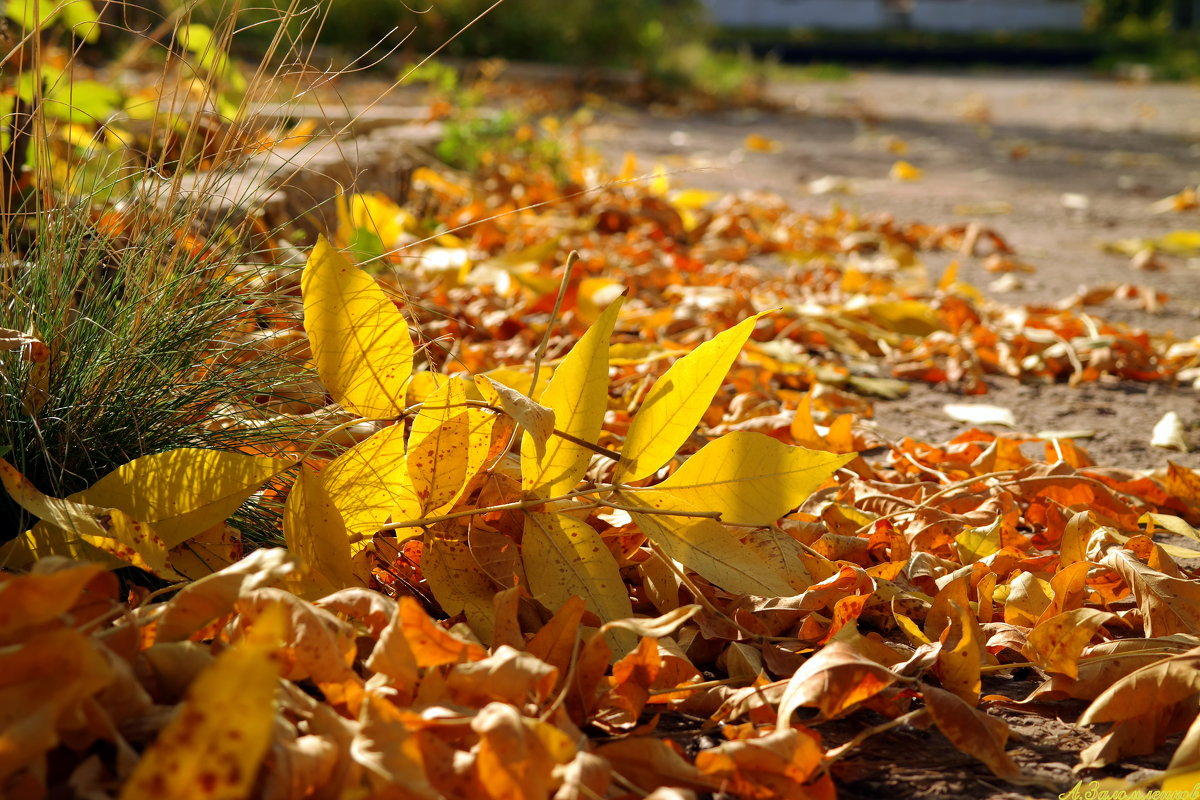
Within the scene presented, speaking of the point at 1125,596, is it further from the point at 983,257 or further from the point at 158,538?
the point at 983,257

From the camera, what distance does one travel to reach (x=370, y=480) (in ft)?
3.59

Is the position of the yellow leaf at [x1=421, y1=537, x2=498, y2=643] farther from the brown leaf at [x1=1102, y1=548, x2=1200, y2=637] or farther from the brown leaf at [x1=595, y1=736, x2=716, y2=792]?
the brown leaf at [x1=1102, y1=548, x2=1200, y2=637]

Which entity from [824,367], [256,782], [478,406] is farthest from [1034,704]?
[824,367]

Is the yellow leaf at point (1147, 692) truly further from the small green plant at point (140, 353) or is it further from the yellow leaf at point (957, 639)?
the small green plant at point (140, 353)

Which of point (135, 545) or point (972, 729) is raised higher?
point (135, 545)

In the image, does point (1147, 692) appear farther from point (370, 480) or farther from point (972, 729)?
point (370, 480)

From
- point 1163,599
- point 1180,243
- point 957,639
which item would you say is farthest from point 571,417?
point 1180,243

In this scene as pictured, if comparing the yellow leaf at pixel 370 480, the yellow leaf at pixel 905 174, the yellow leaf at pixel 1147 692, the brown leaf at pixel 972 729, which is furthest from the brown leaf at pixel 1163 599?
the yellow leaf at pixel 905 174

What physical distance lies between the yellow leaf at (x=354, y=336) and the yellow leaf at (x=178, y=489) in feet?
0.42

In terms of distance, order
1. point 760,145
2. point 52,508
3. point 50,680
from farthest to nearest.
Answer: point 760,145 → point 52,508 → point 50,680

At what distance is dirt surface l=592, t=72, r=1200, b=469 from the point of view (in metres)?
2.29

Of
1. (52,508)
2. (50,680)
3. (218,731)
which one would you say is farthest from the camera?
(52,508)

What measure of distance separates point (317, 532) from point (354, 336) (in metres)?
0.21

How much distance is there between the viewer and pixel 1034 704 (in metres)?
1.08
